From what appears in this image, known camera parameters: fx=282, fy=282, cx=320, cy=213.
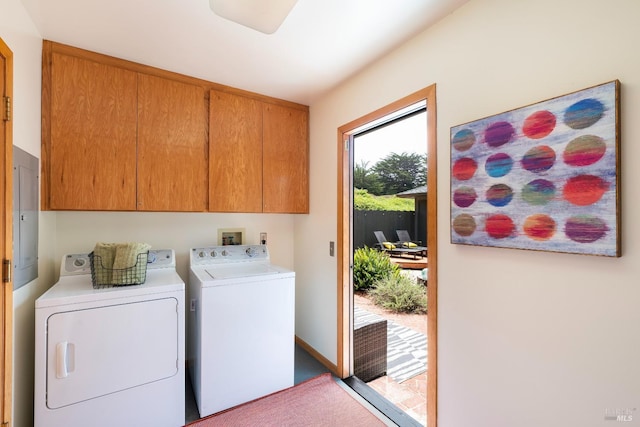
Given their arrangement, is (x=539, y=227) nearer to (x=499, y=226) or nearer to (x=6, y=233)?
(x=499, y=226)

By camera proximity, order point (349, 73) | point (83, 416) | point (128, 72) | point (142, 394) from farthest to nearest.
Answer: point (349, 73) → point (128, 72) → point (142, 394) → point (83, 416)

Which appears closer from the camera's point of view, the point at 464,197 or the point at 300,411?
the point at 464,197

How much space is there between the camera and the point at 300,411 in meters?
1.97

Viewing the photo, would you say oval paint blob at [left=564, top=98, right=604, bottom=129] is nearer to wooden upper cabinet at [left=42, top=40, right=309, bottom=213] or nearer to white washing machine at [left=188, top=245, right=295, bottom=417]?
white washing machine at [left=188, top=245, right=295, bottom=417]

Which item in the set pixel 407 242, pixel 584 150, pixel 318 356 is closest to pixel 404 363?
pixel 318 356

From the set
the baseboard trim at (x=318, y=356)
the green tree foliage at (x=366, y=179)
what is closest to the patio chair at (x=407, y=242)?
the green tree foliage at (x=366, y=179)

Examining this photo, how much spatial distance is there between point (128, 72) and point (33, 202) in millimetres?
1089

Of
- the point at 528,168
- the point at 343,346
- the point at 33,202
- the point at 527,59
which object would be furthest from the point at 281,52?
the point at 343,346

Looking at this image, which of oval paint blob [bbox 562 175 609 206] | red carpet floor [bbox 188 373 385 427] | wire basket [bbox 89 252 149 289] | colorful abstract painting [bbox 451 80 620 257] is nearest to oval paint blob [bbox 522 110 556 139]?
colorful abstract painting [bbox 451 80 620 257]

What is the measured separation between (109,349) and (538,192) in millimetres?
2351

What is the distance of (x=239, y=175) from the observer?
99.0 inches

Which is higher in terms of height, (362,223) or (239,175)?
(239,175)

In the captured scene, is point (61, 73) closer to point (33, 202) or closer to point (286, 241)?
point (33, 202)

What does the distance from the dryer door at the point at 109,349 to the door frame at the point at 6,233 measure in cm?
19
